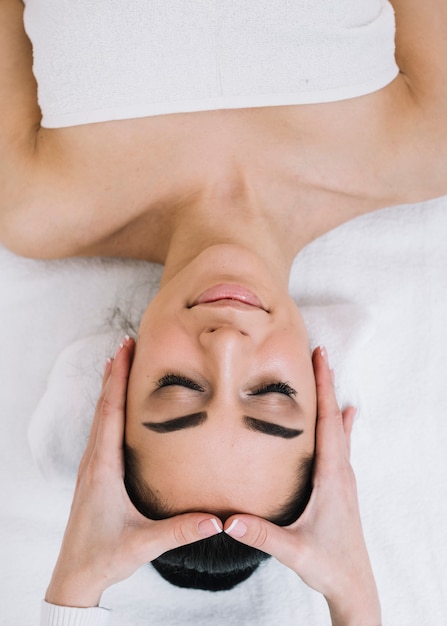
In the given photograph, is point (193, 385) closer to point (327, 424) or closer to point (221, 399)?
point (221, 399)

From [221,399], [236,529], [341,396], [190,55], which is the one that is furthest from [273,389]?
[190,55]

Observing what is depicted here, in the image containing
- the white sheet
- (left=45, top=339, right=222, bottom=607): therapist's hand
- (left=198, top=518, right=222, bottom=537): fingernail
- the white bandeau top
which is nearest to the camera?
(left=198, top=518, right=222, bottom=537): fingernail

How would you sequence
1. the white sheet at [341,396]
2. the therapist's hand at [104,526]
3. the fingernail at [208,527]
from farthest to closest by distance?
the white sheet at [341,396]
the therapist's hand at [104,526]
the fingernail at [208,527]

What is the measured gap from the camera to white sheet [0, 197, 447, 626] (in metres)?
1.36

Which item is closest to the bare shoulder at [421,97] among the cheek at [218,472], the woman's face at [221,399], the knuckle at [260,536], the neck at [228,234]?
the neck at [228,234]

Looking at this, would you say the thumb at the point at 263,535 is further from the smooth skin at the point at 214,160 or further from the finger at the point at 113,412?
the smooth skin at the point at 214,160

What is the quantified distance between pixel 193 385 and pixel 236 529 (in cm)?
24

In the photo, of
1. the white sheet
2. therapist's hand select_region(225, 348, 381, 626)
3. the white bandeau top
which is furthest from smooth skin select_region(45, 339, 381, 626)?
the white bandeau top

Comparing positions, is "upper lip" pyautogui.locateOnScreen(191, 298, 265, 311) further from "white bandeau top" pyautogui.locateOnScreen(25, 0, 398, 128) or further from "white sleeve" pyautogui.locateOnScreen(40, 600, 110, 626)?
"white sleeve" pyautogui.locateOnScreen(40, 600, 110, 626)

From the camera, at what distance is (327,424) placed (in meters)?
1.16

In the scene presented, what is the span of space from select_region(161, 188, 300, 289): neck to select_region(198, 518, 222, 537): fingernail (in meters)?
0.48

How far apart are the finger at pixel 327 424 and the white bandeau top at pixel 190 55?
1.86ft

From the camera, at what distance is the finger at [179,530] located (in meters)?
1.00

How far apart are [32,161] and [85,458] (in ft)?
2.07
